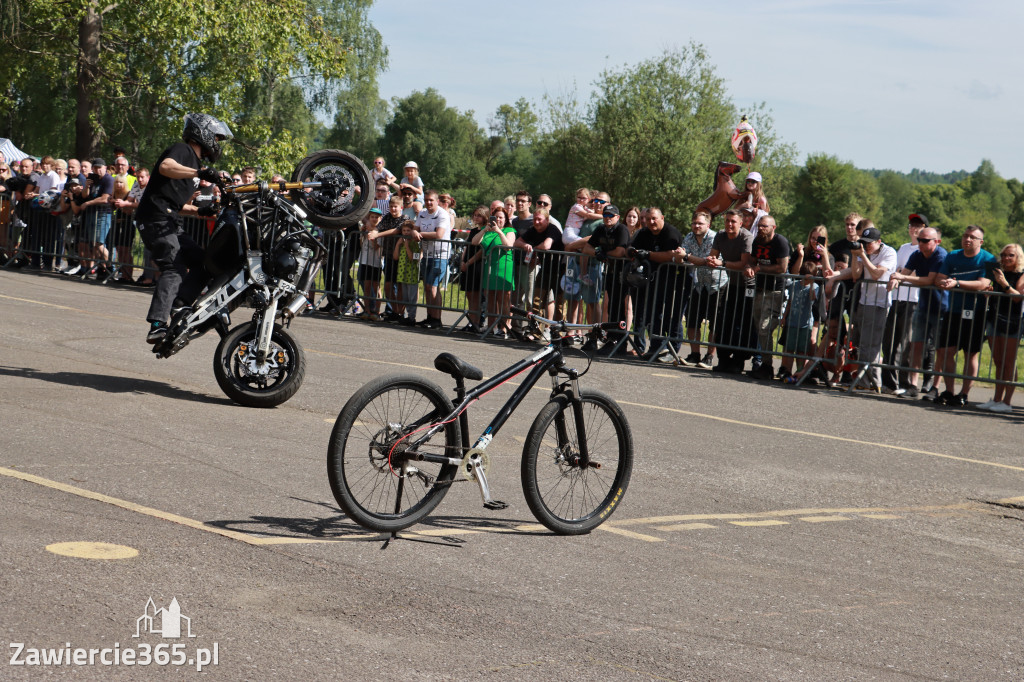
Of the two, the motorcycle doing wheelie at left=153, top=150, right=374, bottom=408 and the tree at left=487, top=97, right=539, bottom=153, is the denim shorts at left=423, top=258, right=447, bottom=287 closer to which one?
the motorcycle doing wheelie at left=153, top=150, right=374, bottom=408

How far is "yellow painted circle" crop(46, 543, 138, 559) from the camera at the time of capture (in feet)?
17.4

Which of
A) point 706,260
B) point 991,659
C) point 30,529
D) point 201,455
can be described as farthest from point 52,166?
point 991,659

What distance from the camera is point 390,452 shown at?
5930 mm

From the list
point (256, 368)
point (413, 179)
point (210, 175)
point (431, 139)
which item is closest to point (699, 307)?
point (413, 179)

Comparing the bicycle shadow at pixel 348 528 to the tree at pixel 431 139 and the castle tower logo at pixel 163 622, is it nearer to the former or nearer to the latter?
the castle tower logo at pixel 163 622

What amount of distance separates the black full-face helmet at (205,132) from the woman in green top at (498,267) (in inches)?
295

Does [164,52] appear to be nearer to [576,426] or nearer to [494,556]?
[576,426]

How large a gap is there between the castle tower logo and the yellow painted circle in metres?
0.69

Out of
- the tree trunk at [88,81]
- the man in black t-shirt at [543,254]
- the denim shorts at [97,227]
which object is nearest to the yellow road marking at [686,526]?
the man in black t-shirt at [543,254]

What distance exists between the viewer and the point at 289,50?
37656 millimetres

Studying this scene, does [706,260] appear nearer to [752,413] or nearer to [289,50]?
[752,413]

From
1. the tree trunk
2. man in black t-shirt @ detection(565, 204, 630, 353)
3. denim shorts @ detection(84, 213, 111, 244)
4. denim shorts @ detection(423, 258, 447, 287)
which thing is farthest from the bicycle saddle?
the tree trunk

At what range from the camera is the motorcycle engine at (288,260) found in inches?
387

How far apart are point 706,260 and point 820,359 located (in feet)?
6.69
